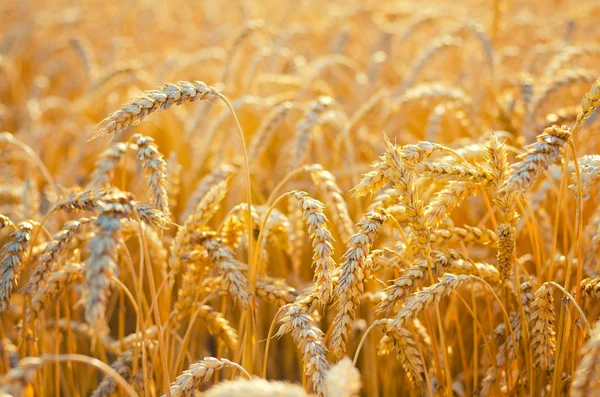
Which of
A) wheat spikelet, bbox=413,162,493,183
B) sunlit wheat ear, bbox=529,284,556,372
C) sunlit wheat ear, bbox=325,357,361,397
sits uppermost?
wheat spikelet, bbox=413,162,493,183

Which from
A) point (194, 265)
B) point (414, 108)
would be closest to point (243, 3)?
point (414, 108)

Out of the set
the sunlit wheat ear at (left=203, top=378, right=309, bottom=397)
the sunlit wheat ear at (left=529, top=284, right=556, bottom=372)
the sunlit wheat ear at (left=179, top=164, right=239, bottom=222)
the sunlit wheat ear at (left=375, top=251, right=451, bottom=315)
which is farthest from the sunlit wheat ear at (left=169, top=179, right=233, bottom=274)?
the sunlit wheat ear at (left=529, top=284, right=556, bottom=372)

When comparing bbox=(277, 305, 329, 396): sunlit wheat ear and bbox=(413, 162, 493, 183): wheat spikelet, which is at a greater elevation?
bbox=(413, 162, 493, 183): wheat spikelet

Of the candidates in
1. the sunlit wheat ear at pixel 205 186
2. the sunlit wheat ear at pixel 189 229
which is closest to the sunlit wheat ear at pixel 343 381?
the sunlit wheat ear at pixel 189 229

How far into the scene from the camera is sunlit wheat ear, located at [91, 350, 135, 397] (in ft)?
5.37

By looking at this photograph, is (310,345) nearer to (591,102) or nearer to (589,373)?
(589,373)

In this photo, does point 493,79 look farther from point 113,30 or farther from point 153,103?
point 113,30

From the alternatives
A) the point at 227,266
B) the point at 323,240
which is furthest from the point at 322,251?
the point at 227,266

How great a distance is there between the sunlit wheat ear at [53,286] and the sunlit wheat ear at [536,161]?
120 cm

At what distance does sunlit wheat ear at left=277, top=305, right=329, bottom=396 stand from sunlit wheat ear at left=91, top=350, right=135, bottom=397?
0.68 metres

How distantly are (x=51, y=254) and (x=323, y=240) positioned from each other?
70 cm

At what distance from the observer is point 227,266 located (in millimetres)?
1492

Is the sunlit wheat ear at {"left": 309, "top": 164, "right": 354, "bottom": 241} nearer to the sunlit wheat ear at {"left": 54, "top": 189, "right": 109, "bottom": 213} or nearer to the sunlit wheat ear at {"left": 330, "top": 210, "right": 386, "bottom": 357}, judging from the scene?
the sunlit wheat ear at {"left": 330, "top": 210, "right": 386, "bottom": 357}

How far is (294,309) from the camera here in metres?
1.29
